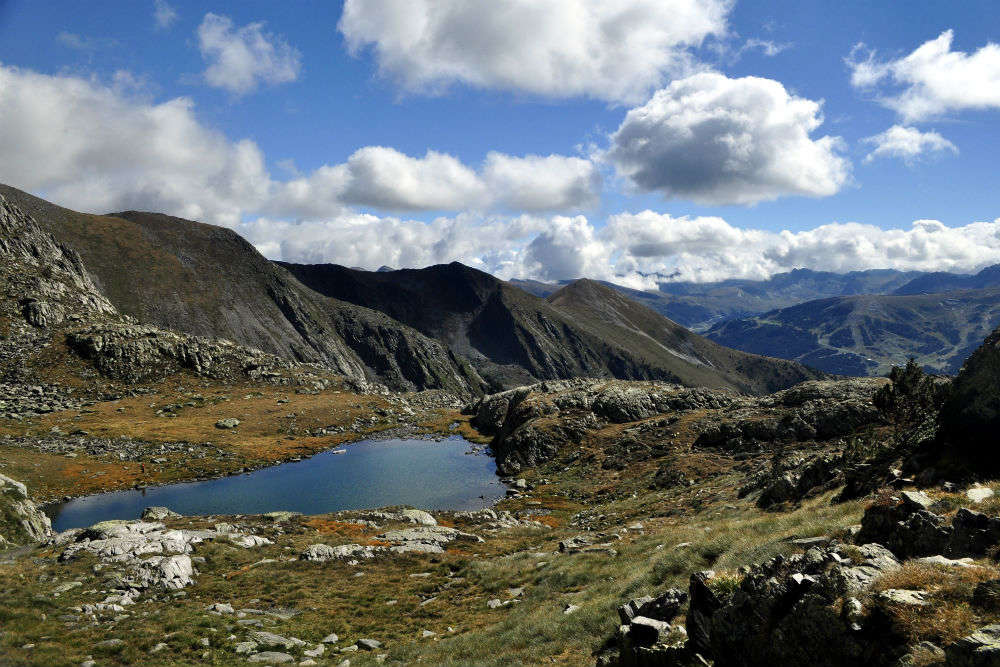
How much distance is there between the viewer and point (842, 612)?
9484 mm

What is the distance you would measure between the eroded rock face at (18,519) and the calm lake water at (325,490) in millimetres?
14390

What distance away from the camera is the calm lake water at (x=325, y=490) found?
62406mm

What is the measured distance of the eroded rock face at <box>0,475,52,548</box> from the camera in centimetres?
3795

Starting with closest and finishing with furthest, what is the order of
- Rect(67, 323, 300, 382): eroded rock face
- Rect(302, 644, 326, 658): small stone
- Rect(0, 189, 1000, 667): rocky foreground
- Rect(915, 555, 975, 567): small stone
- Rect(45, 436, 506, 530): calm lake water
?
Rect(915, 555, 975, 567): small stone, Rect(0, 189, 1000, 667): rocky foreground, Rect(302, 644, 326, 658): small stone, Rect(45, 436, 506, 530): calm lake water, Rect(67, 323, 300, 382): eroded rock face

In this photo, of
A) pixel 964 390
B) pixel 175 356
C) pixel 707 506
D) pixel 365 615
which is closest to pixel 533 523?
pixel 707 506

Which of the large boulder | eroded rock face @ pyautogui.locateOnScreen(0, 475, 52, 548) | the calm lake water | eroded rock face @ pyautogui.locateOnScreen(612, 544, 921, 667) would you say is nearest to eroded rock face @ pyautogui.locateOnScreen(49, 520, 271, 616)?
eroded rock face @ pyautogui.locateOnScreen(0, 475, 52, 548)

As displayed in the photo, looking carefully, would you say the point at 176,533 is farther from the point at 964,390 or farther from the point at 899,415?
the point at 899,415

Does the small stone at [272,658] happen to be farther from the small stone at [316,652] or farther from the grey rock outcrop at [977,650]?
the grey rock outcrop at [977,650]

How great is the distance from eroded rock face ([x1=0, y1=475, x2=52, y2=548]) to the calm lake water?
1439cm

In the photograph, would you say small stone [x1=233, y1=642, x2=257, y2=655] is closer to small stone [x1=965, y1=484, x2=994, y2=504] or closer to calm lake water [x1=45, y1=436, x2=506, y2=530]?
small stone [x1=965, y1=484, x2=994, y2=504]

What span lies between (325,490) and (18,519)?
38.1 m

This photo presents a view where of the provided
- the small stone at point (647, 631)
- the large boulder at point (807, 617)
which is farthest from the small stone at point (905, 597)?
the small stone at point (647, 631)

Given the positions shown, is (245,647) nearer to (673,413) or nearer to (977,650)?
(977,650)

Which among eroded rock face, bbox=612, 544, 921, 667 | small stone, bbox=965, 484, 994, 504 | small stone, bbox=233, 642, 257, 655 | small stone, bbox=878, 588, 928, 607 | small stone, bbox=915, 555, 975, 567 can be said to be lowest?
small stone, bbox=233, 642, 257, 655
